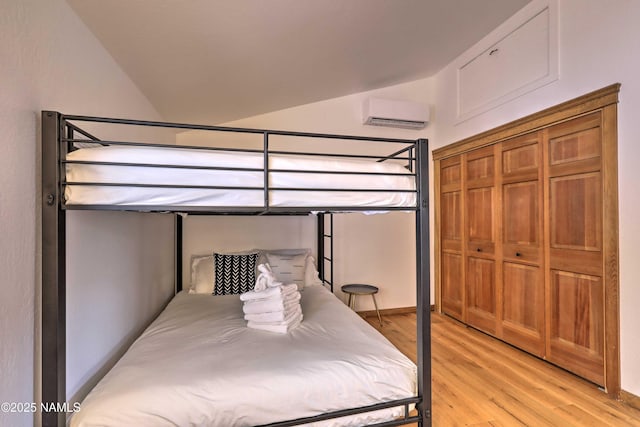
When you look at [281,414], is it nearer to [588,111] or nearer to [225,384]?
[225,384]

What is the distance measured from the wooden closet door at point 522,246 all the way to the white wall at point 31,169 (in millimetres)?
3025

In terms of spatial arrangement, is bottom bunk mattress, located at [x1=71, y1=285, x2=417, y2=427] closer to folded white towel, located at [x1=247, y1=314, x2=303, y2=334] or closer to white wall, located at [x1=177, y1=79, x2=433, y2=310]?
folded white towel, located at [x1=247, y1=314, x2=303, y2=334]

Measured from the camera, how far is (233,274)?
2707 mm

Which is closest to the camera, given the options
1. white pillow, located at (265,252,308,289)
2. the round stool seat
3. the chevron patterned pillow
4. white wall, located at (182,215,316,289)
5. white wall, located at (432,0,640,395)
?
white wall, located at (432,0,640,395)

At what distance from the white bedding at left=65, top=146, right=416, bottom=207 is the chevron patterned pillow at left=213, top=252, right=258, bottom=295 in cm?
174

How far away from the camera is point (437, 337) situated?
2.77 meters

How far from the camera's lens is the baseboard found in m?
1.69

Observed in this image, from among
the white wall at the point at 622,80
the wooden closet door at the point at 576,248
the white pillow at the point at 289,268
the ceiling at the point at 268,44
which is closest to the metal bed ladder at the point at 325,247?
the white pillow at the point at 289,268

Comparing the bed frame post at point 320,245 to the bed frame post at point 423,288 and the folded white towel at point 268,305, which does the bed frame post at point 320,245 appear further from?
the bed frame post at point 423,288

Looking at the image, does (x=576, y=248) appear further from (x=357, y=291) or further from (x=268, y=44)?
(x=268, y=44)

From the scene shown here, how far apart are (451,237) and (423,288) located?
7.12 feet

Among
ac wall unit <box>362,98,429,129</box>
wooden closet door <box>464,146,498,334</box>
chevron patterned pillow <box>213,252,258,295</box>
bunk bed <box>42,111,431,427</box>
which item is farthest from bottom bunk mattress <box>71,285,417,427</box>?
ac wall unit <box>362,98,429,129</box>

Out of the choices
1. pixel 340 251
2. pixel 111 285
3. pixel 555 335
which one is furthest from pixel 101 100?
pixel 555 335

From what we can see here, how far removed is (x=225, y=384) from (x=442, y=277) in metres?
2.91
